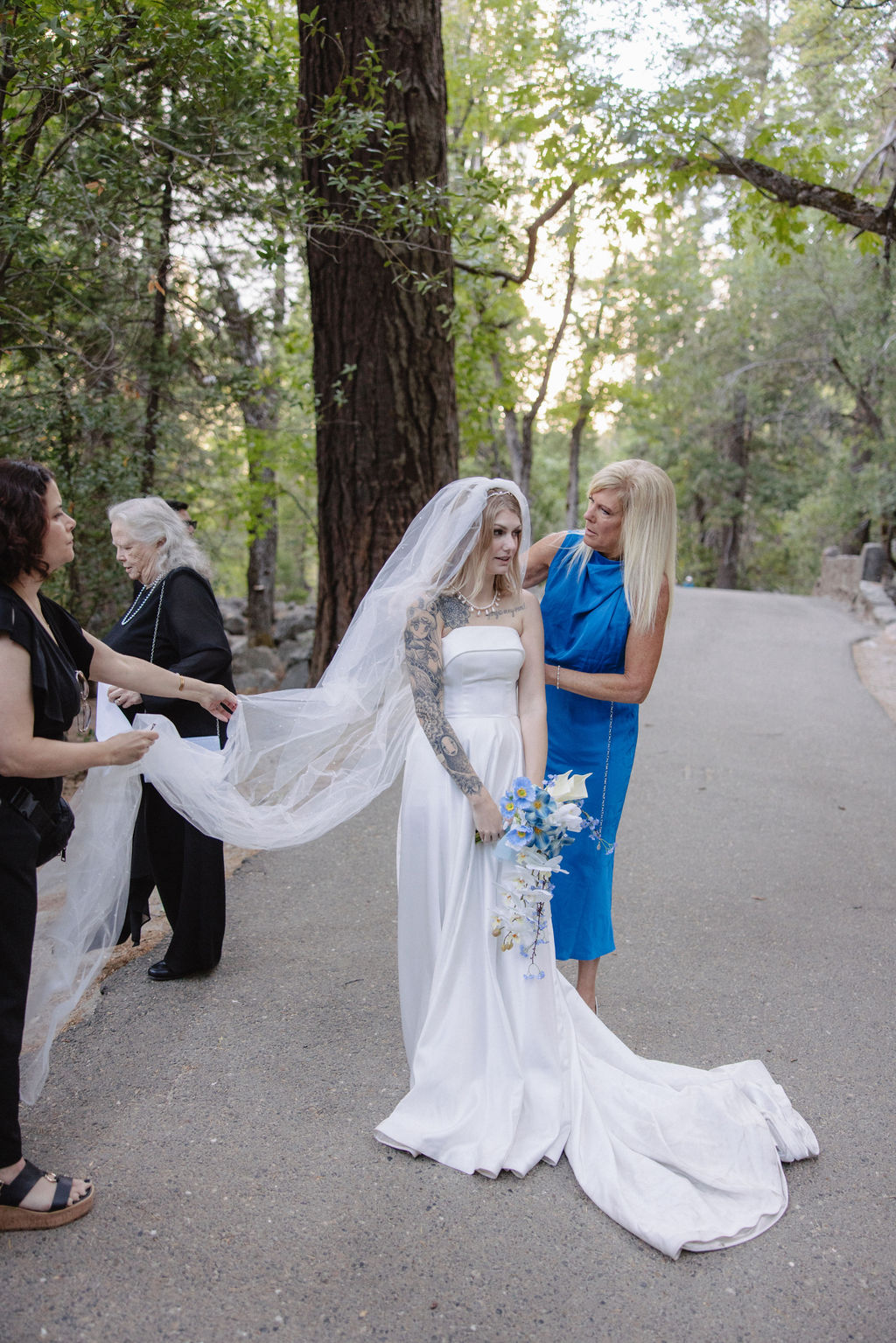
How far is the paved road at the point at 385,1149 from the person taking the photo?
267 centimetres

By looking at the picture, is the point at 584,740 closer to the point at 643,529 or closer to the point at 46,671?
the point at 643,529

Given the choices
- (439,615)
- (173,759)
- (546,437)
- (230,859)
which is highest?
(546,437)

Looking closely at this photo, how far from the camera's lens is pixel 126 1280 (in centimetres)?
274

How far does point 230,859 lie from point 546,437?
37.8m

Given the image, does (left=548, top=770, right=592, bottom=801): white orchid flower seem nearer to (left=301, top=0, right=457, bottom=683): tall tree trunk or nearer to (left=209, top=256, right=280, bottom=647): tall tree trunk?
(left=301, top=0, right=457, bottom=683): tall tree trunk

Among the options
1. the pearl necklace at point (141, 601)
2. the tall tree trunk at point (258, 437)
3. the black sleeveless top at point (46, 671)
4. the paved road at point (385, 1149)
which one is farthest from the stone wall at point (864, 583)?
the black sleeveless top at point (46, 671)

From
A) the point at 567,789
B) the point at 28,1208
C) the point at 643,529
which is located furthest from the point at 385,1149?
the point at 643,529

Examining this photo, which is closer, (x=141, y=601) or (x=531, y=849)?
(x=531, y=849)

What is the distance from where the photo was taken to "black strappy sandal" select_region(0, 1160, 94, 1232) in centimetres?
291

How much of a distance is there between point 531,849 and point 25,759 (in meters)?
1.67

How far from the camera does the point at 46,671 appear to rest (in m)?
2.94

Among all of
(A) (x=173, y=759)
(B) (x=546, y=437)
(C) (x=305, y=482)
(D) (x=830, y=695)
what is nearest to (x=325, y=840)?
(A) (x=173, y=759)

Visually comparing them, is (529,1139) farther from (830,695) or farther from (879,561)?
(879,561)

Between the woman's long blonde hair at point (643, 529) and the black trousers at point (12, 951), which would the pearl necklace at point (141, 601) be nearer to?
the black trousers at point (12, 951)
